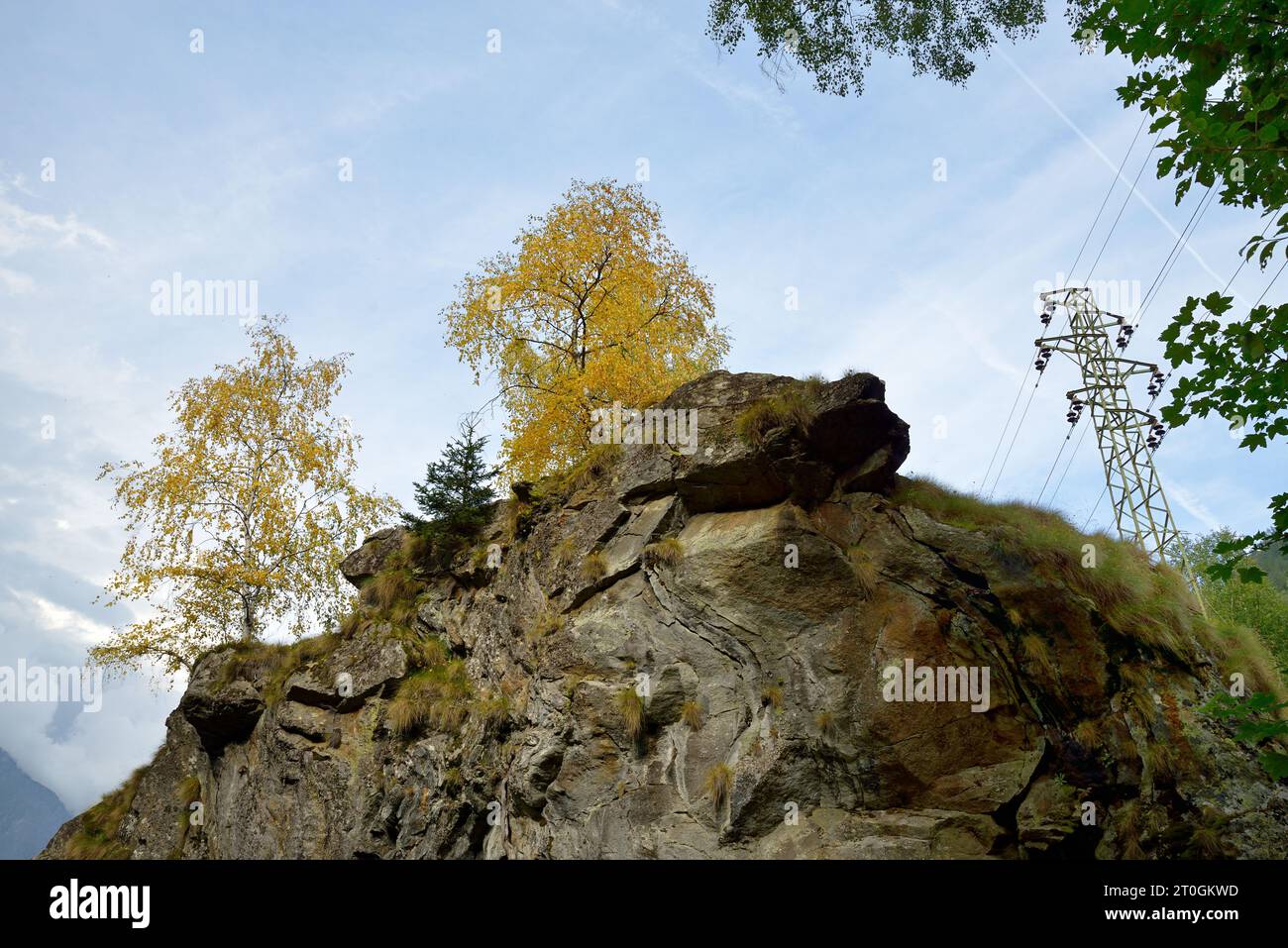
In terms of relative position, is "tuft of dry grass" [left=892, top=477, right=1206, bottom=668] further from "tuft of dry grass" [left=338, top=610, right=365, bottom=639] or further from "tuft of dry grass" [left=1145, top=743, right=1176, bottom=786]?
"tuft of dry grass" [left=338, top=610, right=365, bottom=639]

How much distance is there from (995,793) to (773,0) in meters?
15.0

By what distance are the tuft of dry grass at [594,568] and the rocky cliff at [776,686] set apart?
4cm

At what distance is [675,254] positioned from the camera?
2430 centimetres

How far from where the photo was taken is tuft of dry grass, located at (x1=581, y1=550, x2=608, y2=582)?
57.7ft

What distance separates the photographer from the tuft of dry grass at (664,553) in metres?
16.6

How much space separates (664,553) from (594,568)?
5.26 ft

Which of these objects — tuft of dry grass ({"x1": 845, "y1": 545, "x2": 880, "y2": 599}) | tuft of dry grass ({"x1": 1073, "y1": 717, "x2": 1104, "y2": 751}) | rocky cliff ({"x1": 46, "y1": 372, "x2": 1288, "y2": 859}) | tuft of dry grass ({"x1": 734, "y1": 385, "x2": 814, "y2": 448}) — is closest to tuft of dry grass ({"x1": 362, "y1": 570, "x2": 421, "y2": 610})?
rocky cliff ({"x1": 46, "y1": 372, "x2": 1288, "y2": 859})

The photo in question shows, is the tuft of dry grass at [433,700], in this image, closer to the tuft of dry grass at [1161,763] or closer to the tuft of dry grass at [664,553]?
the tuft of dry grass at [664,553]

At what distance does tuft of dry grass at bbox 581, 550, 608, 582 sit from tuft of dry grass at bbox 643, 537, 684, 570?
0.99 m

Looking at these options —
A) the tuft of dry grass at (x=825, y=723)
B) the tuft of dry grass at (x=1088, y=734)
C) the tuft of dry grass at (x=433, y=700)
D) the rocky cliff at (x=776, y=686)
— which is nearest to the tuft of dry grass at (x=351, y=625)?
the rocky cliff at (x=776, y=686)

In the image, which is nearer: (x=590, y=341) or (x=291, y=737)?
(x=291, y=737)
